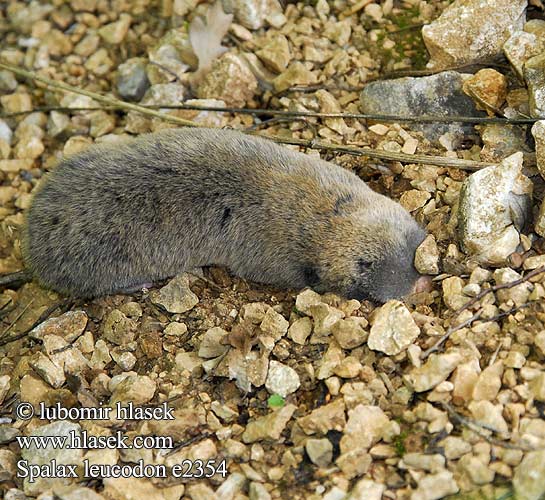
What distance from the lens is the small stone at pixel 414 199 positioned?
4148 millimetres

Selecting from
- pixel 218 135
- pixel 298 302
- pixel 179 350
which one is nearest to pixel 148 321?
pixel 179 350

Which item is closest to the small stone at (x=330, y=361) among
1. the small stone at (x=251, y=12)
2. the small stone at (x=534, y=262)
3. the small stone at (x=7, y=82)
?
the small stone at (x=534, y=262)

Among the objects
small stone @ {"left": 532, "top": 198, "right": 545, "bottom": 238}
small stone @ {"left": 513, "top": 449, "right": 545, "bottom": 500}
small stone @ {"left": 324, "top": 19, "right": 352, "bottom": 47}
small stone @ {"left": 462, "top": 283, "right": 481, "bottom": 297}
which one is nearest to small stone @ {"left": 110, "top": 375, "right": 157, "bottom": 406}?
small stone @ {"left": 462, "top": 283, "right": 481, "bottom": 297}

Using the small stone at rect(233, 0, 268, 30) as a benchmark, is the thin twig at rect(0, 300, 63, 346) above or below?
below

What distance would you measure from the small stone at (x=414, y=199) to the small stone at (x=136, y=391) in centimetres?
174

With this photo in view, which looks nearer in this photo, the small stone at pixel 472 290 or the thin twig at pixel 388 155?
the small stone at pixel 472 290

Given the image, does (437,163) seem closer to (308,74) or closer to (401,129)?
(401,129)

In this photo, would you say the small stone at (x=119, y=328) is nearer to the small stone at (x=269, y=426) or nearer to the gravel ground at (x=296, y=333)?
the gravel ground at (x=296, y=333)

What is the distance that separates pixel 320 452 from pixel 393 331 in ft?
2.22

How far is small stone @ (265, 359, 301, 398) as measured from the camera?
3.43 metres

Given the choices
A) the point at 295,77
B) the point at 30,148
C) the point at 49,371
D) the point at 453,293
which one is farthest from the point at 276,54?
the point at 49,371

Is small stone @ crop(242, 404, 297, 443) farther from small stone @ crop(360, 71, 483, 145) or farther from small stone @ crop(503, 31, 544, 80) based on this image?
small stone @ crop(503, 31, 544, 80)

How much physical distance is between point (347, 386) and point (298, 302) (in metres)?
0.63

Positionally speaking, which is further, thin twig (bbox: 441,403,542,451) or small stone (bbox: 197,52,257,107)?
small stone (bbox: 197,52,257,107)
